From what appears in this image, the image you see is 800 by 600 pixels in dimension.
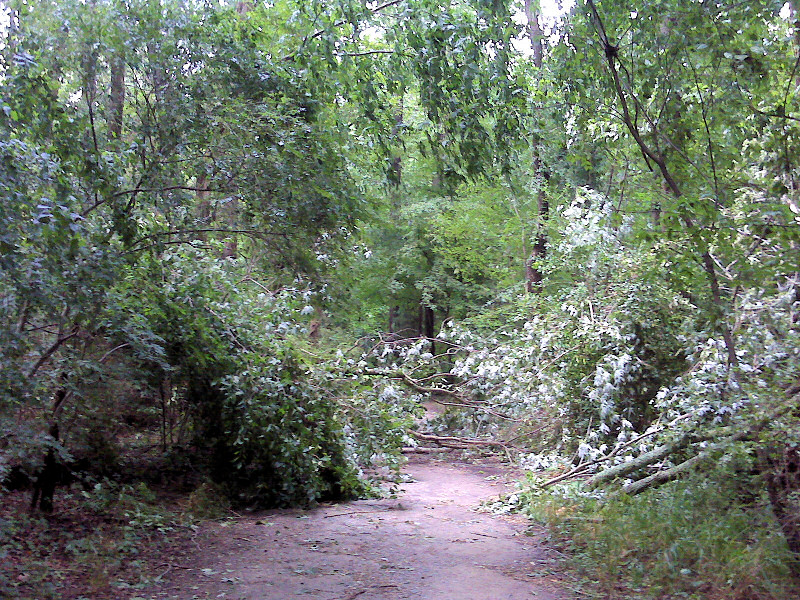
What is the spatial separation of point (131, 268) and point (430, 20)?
354cm

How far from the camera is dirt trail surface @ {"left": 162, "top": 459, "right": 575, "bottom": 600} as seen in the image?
6.08 meters

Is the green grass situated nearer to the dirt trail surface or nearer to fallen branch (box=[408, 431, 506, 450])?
the dirt trail surface

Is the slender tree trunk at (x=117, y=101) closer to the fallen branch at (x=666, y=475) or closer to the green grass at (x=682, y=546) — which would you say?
the green grass at (x=682, y=546)

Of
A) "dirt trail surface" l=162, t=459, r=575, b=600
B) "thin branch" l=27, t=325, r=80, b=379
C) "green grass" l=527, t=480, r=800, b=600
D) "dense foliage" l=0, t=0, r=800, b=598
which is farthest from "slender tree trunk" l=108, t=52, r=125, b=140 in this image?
"green grass" l=527, t=480, r=800, b=600

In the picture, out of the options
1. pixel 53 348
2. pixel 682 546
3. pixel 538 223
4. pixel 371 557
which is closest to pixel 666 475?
pixel 682 546

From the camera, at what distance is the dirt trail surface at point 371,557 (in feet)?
19.9

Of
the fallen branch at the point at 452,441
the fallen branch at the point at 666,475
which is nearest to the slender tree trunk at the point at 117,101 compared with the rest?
the fallen branch at the point at 666,475

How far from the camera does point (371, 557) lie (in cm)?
719

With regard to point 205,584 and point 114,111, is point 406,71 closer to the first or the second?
point 114,111

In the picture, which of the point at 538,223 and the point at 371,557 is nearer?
the point at 371,557

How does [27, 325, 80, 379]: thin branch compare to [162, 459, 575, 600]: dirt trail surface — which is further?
[27, 325, 80, 379]: thin branch

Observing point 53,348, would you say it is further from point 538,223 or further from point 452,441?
point 538,223

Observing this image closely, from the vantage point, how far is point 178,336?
862 cm

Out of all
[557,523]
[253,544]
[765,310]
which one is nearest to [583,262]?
[765,310]
